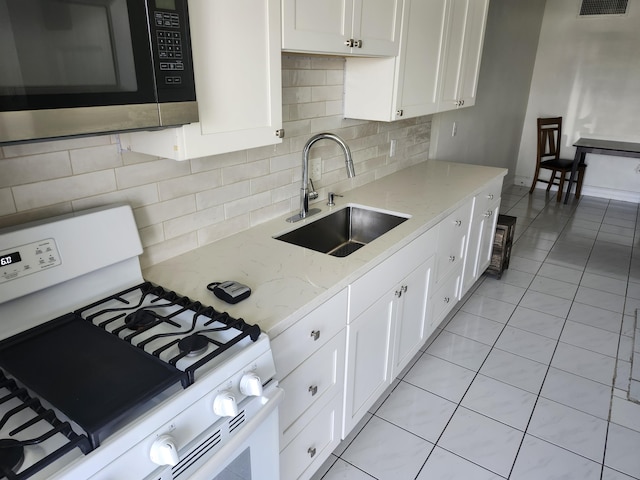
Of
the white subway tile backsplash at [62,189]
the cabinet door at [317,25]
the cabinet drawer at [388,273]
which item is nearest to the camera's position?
the white subway tile backsplash at [62,189]

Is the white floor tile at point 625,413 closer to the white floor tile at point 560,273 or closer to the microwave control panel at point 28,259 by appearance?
the white floor tile at point 560,273

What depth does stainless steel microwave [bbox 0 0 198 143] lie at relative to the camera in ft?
2.71

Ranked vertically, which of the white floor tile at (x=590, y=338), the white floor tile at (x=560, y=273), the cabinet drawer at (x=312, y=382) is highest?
the cabinet drawer at (x=312, y=382)

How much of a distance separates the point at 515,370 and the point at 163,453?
2.15 meters

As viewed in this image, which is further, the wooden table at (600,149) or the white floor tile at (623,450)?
the wooden table at (600,149)

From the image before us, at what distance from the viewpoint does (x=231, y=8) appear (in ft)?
3.99

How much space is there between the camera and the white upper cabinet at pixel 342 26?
1.45 metres

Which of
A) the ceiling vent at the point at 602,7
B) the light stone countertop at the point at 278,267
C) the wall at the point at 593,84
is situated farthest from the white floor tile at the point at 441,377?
the ceiling vent at the point at 602,7

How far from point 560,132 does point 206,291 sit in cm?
589

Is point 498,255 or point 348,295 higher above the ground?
point 348,295

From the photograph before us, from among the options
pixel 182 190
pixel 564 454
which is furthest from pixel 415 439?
pixel 182 190

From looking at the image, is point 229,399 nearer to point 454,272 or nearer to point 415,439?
point 415,439

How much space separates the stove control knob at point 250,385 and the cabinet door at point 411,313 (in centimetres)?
98

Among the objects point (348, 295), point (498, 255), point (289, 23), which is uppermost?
point (289, 23)
